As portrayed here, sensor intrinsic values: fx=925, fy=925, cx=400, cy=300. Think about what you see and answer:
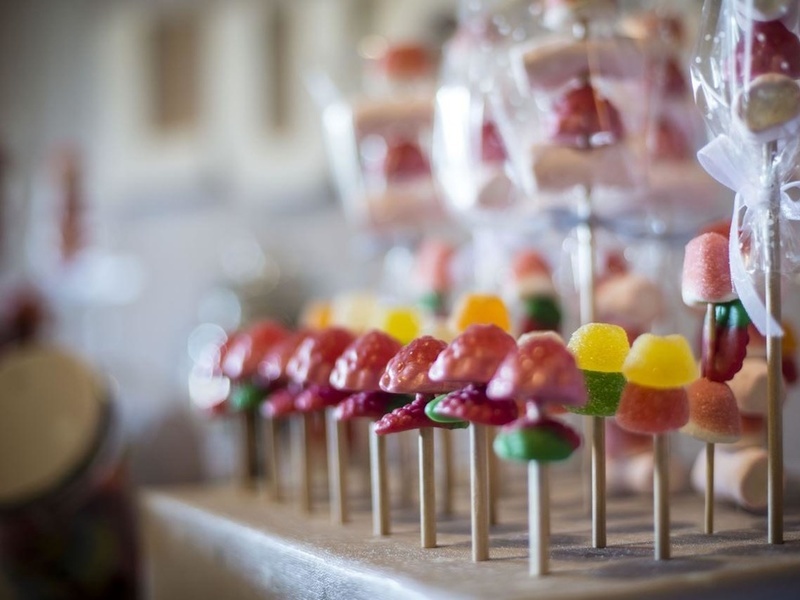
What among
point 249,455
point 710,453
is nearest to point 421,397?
point 710,453

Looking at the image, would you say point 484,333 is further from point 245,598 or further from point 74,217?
point 74,217

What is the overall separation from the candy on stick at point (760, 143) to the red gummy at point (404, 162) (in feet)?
1.71

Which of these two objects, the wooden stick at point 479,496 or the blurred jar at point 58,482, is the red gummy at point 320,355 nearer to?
the wooden stick at point 479,496

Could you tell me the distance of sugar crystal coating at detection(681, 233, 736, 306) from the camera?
2.21ft

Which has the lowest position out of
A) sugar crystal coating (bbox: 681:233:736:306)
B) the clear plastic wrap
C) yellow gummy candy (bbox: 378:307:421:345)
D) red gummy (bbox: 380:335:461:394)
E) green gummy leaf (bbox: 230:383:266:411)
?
green gummy leaf (bbox: 230:383:266:411)

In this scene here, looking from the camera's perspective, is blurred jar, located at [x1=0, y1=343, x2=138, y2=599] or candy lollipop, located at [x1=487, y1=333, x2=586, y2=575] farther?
blurred jar, located at [x1=0, y1=343, x2=138, y2=599]

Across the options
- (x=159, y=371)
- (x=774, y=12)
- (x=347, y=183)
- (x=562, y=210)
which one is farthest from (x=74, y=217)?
(x=774, y=12)

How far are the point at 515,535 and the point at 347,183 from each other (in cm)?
69

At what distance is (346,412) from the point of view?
2.54ft

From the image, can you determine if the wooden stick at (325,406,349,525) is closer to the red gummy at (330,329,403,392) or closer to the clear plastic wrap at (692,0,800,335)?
the red gummy at (330,329,403,392)

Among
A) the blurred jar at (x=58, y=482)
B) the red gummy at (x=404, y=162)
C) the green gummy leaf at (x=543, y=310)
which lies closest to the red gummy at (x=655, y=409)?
the green gummy leaf at (x=543, y=310)

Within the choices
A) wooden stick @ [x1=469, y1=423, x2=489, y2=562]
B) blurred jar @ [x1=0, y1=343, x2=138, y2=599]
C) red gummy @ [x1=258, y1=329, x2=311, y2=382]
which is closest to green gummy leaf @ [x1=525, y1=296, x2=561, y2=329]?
red gummy @ [x1=258, y1=329, x2=311, y2=382]

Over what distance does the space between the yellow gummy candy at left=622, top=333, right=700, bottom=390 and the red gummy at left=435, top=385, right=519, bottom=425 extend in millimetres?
89

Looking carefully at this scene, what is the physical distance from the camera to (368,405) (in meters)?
0.77
